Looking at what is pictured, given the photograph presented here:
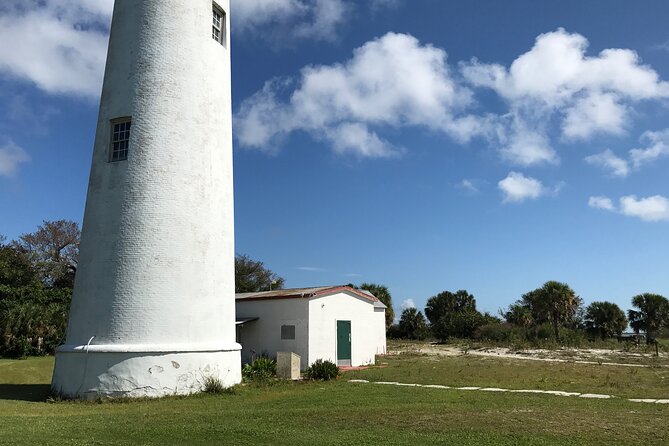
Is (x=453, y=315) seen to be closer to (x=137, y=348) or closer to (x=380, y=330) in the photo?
(x=380, y=330)

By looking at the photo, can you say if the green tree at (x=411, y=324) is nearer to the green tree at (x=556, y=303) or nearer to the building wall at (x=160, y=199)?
the green tree at (x=556, y=303)

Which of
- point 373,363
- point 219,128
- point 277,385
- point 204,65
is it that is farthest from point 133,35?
point 373,363

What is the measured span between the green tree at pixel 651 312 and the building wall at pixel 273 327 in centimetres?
3580

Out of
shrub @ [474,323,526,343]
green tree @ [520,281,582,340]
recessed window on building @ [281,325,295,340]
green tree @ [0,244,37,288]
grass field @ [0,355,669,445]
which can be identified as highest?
A: green tree @ [0,244,37,288]

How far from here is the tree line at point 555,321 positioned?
142 ft

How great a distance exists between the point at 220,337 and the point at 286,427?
6583mm

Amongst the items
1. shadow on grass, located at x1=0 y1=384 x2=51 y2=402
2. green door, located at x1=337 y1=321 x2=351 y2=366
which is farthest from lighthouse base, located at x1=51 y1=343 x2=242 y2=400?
green door, located at x1=337 y1=321 x2=351 y2=366

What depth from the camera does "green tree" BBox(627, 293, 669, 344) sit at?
45.7 m

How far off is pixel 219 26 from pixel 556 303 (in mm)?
37231

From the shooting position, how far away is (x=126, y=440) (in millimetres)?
8609

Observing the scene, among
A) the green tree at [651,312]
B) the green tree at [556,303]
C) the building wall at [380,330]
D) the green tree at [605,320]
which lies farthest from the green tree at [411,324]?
the building wall at [380,330]

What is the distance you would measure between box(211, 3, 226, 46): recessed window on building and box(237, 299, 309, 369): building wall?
10.9 m

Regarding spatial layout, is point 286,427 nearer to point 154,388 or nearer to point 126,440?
point 126,440

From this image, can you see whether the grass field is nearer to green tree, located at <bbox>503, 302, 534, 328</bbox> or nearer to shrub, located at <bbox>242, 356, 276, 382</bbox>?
shrub, located at <bbox>242, 356, 276, 382</bbox>
